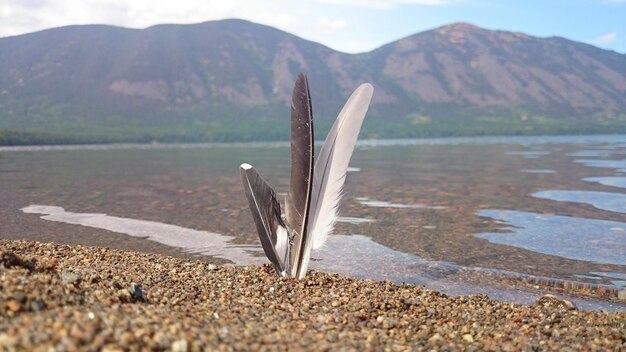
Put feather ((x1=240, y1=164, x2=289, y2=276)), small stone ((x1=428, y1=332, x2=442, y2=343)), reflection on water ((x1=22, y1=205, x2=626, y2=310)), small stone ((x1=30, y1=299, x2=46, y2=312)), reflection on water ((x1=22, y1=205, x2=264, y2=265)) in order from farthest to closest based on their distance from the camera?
1. reflection on water ((x1=22, y1=205, x2=264, y2=265))
2. reflection on water ((x1=22, y1=205, x2=626, y2=310))
3. feather ((x1=240, y1=164, x2=289, y2=276))
4. small stone ((x1=428, y1=332, x2=442, y2=343))
5. small stone ((x1=30, y1=299, x2=46, y2=312))

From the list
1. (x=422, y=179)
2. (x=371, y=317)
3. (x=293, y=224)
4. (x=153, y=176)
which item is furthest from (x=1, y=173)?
(x=371, y=317)

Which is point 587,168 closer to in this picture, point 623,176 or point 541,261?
point 623,176

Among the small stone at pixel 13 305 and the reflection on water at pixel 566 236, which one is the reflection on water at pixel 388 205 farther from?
the small stone at pixel 13 305

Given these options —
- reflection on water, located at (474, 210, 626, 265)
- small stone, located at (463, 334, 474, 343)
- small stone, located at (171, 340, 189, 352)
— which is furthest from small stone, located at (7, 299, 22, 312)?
reflection on water, located at (474, 210, 626, 265)

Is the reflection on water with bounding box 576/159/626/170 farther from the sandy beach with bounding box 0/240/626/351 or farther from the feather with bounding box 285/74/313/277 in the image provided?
the feather with bounding box 285/74/313/277

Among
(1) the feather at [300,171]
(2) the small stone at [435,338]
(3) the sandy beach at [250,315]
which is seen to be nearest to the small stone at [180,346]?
(3) the sandy beach at [250,315]

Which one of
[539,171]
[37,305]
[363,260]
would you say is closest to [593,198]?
[363,260]
